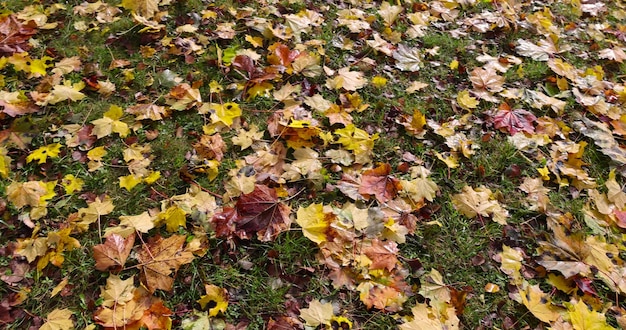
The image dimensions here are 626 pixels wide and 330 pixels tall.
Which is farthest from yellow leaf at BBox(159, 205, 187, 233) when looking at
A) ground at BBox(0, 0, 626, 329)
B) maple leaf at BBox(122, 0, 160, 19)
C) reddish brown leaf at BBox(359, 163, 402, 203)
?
maple leaf at BBox(122, 0, 160, 19)

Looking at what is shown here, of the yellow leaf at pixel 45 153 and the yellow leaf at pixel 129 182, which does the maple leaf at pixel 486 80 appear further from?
the yellow leaf at pixel 45 153

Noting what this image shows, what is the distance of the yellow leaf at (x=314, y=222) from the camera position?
2.20m

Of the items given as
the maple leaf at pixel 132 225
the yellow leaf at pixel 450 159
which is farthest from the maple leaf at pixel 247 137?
the yellow leaf at pixel 450 159

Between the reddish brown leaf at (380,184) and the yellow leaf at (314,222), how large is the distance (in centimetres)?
30

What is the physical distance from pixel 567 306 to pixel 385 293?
87cm

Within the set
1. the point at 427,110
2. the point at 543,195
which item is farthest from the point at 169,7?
the point at 543,195

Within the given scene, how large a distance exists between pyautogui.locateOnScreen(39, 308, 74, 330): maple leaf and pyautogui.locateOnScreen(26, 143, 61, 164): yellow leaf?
89 centimetres

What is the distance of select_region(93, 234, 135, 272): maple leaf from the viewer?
2.06 meters

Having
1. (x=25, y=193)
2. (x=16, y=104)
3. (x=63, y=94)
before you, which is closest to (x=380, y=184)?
(x=25, y=193)

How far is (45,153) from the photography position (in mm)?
2459

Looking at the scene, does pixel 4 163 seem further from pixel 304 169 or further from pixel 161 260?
pixel 304 169

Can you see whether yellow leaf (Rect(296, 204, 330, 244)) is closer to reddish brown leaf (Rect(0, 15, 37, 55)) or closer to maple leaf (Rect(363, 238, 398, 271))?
maple leaf (Rect(363, 238, 398, 271))

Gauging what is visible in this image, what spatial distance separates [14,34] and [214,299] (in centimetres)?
240

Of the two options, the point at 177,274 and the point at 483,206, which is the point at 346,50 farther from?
the point at 177,274
